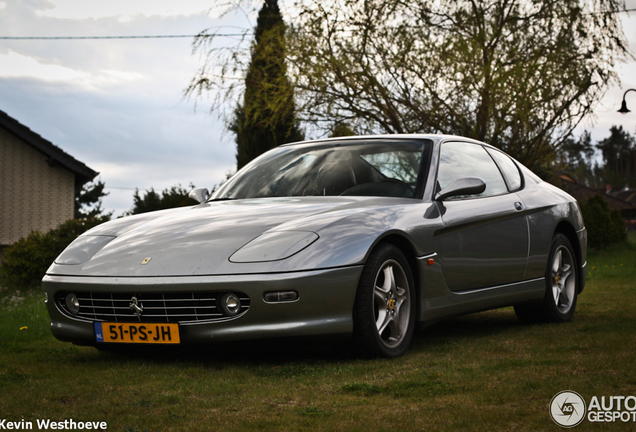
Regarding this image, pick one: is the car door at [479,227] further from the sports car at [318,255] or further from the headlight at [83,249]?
the headlight at [83,249]

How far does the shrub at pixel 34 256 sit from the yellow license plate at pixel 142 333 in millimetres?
10329

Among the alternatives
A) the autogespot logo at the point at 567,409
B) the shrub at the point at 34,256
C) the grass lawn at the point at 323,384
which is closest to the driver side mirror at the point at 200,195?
the grass lawn at the point at 323,384

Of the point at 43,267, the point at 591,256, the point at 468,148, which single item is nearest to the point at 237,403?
the point at 468,148

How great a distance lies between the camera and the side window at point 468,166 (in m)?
5.58

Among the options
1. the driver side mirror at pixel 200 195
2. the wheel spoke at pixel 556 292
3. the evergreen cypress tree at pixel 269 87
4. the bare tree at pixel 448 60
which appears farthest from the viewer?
the evergreen cypress tree at pixel 269 87

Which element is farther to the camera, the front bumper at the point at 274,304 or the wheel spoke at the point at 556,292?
the wheel spoke at the point at 556,292

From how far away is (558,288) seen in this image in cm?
662

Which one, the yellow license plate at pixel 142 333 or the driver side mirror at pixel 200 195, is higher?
the driver side mirror at pixel 200 195

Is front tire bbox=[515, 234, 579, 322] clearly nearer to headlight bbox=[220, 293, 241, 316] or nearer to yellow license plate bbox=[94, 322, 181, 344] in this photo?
headlight bbox=[220, 293, 241, 316]

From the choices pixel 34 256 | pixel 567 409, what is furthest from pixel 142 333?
pixel 34 256

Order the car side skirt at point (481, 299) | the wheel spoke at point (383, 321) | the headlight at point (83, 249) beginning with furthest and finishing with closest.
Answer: the car side skirt at point (481, 299)
the headlight at point (83, 249)
the wheel spoke at point (383, 321)

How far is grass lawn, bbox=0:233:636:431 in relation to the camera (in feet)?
9.86

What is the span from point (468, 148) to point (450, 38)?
10.2 m

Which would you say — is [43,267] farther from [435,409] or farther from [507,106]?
[435,409]
